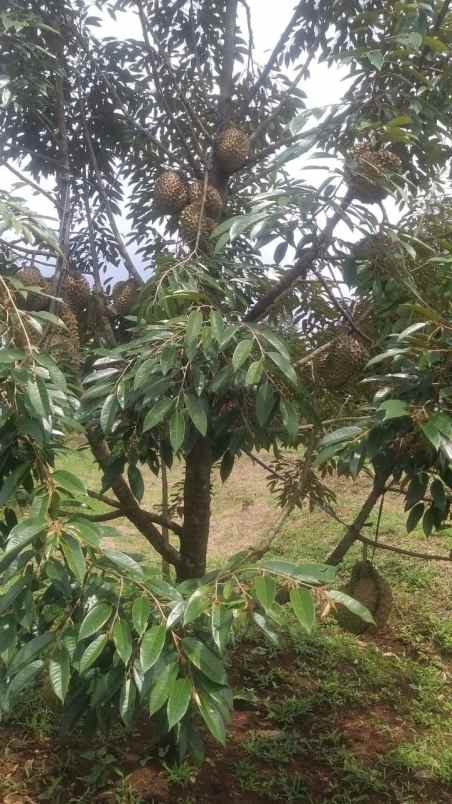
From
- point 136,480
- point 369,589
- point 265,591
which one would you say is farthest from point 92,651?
point 369,589

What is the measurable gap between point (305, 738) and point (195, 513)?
0.84 metres

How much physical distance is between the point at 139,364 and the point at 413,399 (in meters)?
0.54

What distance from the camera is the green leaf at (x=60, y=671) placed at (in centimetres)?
102

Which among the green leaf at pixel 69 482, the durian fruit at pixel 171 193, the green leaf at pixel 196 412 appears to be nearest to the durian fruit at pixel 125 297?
the durian fruit at pixel 171 193

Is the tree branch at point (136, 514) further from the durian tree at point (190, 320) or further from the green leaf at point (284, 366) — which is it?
the green leaf at point (284, 366)

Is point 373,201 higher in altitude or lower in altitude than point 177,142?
lower

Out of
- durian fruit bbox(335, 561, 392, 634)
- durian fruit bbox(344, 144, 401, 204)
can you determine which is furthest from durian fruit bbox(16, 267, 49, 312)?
durian fruit bbox(335, 561, 392, 634)

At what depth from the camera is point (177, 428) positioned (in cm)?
129

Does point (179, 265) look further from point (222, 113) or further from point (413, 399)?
point (222, 113)

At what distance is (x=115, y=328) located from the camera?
218 cm

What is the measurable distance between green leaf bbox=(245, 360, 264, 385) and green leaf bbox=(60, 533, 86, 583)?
41 cm

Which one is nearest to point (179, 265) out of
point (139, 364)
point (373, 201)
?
point (139, 364)

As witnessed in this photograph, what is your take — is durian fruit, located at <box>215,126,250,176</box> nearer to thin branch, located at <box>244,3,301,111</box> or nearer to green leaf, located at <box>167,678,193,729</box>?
thin branch, located at <box>244,3,301,111</box>

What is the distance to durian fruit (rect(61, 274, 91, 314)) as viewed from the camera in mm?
2045
